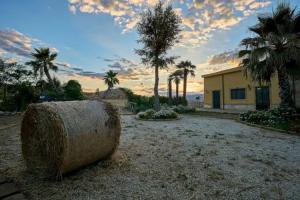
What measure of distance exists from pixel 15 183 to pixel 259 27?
47.2ft

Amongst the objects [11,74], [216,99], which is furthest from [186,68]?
[11,74]

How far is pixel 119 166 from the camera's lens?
4539 mm

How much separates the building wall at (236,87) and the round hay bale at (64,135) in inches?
689

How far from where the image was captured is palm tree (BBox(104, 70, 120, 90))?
55688mm

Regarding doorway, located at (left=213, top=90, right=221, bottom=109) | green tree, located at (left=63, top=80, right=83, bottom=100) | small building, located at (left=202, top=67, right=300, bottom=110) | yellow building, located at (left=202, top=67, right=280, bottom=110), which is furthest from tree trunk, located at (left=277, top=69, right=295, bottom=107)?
green tree, located at (left=63, top=80, right=83, bottom=100)

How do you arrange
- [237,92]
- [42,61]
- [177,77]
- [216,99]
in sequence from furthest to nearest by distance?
[177,77], [42,61], [216,99], [237,92]

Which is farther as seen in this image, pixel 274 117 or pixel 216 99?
pixel 216 99

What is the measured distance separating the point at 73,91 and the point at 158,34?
60.9ft

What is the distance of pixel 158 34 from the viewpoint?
725 inches

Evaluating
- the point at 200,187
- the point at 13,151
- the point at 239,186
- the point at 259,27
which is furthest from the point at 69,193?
the point at 259,27

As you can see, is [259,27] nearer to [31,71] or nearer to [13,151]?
[13,151]

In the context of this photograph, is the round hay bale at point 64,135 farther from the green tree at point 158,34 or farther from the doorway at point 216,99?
the doorway at point 216,99

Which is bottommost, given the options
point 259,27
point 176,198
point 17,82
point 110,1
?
point 176,198

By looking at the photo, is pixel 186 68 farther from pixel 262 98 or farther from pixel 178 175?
pixel 178 175
